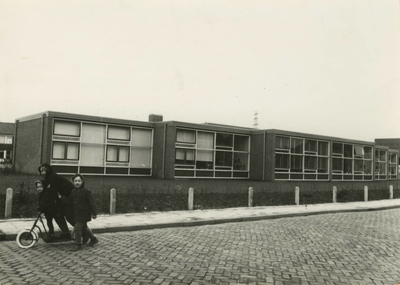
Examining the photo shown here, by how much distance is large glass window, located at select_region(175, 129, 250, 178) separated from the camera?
28734 mm

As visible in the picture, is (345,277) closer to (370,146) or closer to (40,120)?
(40,120)

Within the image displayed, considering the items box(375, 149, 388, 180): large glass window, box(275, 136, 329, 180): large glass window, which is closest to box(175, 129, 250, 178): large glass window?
box(275, 136, 329, 180): large glass window

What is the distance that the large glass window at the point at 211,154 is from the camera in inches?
1131

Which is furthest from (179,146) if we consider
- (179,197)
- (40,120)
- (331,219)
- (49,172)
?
(49,172)

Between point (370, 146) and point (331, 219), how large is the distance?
33739mm

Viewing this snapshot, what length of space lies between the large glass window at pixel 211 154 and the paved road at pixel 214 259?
754 inches

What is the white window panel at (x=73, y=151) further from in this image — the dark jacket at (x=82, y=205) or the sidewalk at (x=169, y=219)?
the dark jacket at (x=82, y=205)

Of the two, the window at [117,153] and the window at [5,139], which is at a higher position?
the window at [5,139]

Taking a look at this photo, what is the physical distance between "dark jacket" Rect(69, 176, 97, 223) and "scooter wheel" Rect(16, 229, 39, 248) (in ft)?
2.79

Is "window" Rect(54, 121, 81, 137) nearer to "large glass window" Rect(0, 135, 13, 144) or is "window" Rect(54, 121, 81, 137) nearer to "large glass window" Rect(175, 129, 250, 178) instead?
"large glass window" Rect(175, 129, 250, 178)

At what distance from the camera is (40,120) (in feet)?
82.5

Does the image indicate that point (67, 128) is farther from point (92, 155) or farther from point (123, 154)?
point (123, 154)

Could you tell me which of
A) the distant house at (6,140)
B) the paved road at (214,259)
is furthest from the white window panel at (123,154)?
the distant house at (6,140)

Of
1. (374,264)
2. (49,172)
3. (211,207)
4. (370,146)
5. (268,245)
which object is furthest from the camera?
(370,146)
